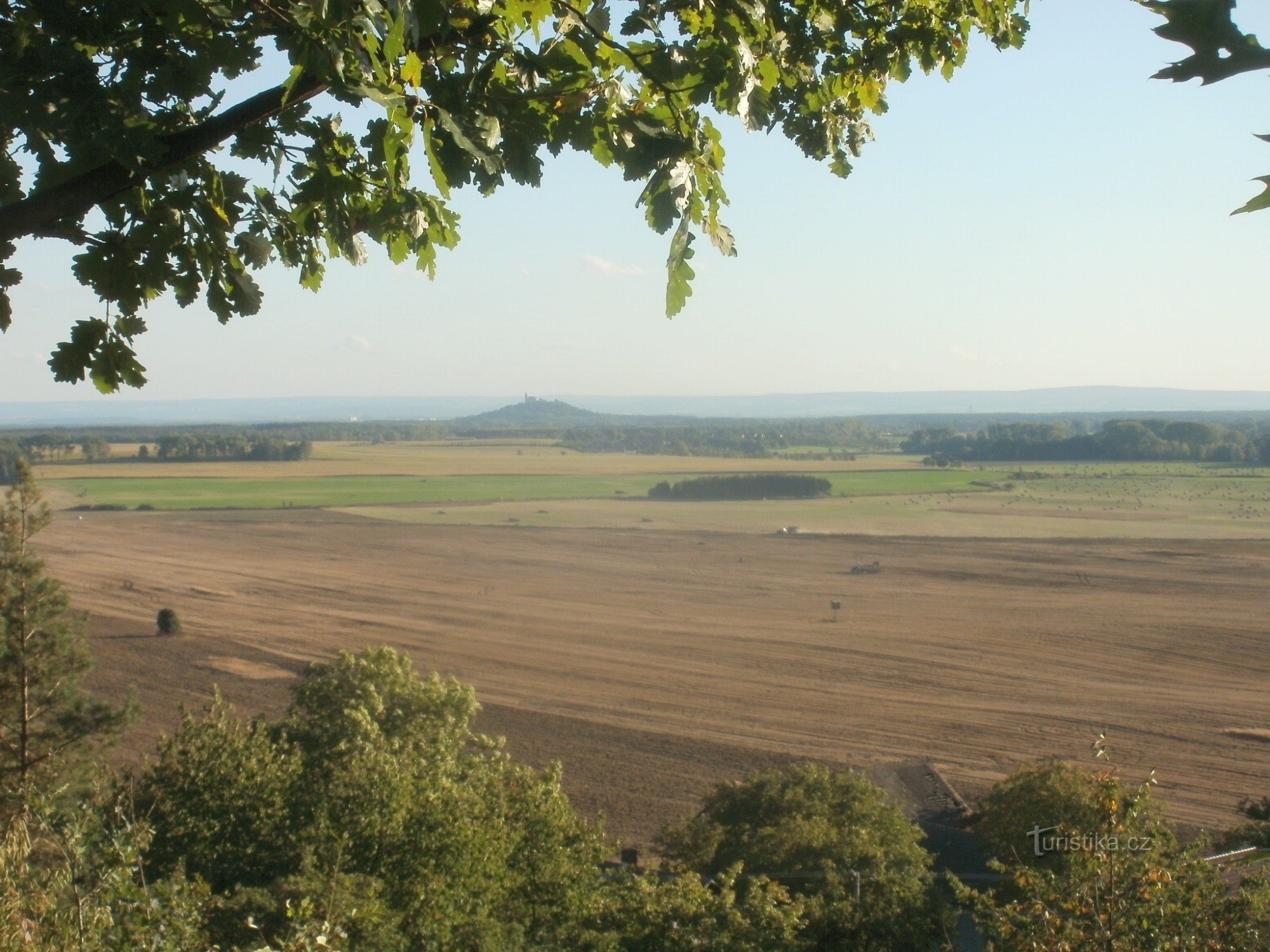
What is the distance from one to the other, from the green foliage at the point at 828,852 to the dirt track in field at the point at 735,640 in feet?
9.57

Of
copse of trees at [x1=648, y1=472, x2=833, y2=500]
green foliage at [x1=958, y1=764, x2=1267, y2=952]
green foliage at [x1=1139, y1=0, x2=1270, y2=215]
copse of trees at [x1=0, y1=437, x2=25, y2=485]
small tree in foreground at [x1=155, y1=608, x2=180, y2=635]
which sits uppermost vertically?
green foliage at [x1=1139, y1=0, x2=1270, y2=215]

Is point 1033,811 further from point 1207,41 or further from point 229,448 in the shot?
point 229,448

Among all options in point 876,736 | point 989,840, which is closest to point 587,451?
point 876,736

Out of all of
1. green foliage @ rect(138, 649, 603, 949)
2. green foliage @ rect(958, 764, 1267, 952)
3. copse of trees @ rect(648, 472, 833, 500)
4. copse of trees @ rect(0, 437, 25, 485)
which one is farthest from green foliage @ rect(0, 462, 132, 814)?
copse of trees @ rect(648, 472, 833, 500)

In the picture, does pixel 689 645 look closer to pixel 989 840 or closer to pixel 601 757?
pixel 601 757

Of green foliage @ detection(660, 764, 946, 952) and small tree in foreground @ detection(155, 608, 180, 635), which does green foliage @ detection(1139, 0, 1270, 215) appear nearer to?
green foliage @ detection(660, 764, 946, 952)

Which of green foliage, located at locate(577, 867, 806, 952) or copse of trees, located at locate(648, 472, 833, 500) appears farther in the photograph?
copse of trees, located at locate(648, 472, 833, 500)

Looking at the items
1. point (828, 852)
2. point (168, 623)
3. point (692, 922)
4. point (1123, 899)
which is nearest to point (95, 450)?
point (168, 623)

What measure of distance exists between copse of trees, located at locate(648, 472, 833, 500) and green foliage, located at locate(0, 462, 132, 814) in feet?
166

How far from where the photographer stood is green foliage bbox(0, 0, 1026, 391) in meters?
1.95

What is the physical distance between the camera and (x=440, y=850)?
8836mm

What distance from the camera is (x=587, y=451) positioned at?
11356 cm

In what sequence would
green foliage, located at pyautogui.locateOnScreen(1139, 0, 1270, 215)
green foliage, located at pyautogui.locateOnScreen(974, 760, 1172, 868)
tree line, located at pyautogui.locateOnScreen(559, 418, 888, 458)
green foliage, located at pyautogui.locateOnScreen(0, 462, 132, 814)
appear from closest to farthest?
green foliage, located at pyautogui.locateOnScreen(1139, 0, 1270, 215) < green foliage, located at pyautogui.locateOnScreen(974, 760, 1172, 868) < green foliage, located at pyautogui.locateOnScreen(0, 462, 132, 814) < tree line, located at pyautogui.locateOnScreen(559, 418, 888, 458)

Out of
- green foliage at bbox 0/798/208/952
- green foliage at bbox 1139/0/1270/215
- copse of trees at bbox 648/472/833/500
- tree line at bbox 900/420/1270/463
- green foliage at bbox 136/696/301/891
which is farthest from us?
tree line at bbox 900/420/1270/463
